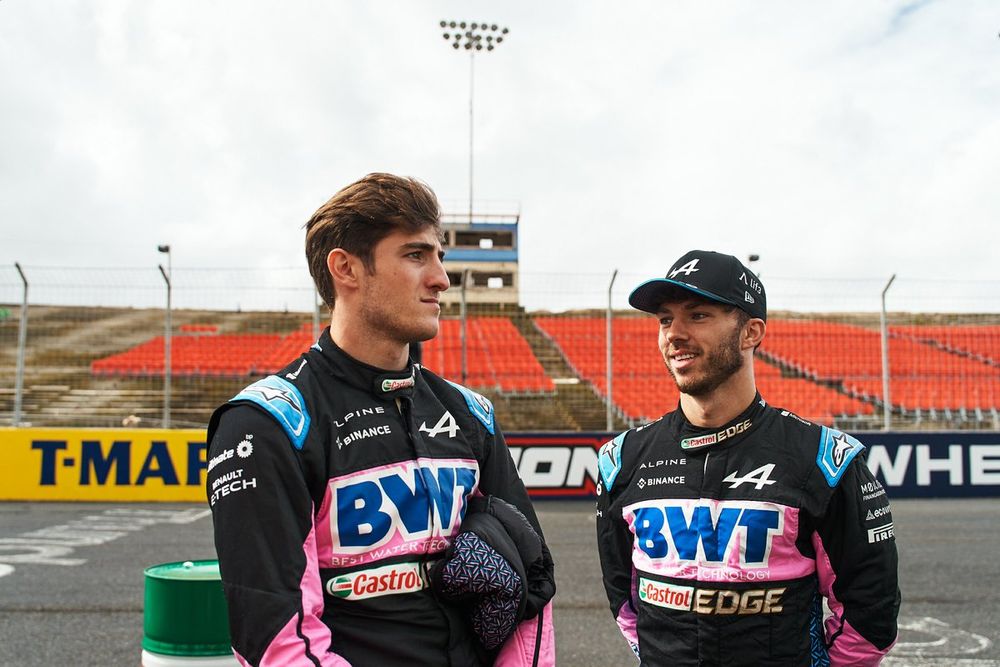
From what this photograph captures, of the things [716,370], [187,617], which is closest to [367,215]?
[716,370]

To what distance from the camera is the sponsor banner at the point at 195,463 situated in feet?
31.5

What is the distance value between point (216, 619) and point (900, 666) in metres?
3.55

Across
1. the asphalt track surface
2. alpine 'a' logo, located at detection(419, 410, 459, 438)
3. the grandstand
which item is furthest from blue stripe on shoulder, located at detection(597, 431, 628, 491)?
the grandstand

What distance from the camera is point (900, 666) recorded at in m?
4.29

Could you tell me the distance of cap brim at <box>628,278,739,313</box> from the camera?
2.32 metres

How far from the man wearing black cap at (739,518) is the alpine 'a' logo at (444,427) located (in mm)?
714

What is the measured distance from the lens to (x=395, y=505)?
181 cm

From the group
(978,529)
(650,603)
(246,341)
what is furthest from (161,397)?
(650,603)

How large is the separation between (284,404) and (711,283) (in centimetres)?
126

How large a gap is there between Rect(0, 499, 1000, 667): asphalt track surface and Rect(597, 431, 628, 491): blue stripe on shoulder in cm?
212

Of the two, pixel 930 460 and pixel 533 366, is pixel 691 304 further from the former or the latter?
pixel 533 366

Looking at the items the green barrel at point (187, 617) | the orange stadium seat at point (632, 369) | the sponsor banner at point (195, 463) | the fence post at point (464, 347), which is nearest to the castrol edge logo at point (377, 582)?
the green barrel at point (187, 617)

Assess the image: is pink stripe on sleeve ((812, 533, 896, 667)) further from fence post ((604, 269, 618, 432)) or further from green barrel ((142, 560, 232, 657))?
fence post ((604, 269, 618, 432))

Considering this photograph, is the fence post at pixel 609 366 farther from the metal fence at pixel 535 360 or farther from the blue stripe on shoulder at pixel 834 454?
the blue stripe on shoulder at pixel 834 454
